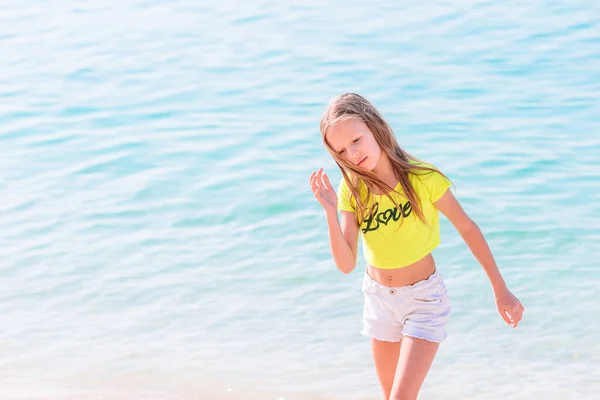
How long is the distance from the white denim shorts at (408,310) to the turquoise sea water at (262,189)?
4.53 ft

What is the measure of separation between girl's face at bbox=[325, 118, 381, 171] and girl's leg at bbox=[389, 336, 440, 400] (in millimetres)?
674

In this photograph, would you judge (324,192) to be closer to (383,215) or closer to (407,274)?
(383,215)

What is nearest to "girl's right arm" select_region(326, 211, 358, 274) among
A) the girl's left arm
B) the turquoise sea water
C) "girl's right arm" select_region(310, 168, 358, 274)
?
"girl's right arm" select_region(310, 168, 358, 274)

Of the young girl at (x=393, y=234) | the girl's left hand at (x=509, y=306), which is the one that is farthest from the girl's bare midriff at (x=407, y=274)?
the girl's left hand at (x=509, y=306)

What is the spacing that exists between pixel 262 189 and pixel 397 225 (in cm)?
448

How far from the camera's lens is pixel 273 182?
Answer: 829 cm

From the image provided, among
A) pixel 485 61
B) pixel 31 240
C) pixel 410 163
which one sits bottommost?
pixel 485 61

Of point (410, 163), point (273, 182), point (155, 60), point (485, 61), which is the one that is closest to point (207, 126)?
point (273, 182)

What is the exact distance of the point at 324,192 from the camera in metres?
3.61

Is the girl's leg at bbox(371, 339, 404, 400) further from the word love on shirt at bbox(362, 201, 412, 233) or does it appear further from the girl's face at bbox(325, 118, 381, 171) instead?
the girl's face at bbox(325, 118, 381, 171)

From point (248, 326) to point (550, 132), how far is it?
4.32 meters

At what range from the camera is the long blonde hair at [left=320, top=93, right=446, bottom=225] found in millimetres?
3643

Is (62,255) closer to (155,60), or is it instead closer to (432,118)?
(432,118)

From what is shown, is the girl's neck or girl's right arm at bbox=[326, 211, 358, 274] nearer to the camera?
girl's right arm at bbox=[326, 211, 358, 274]
